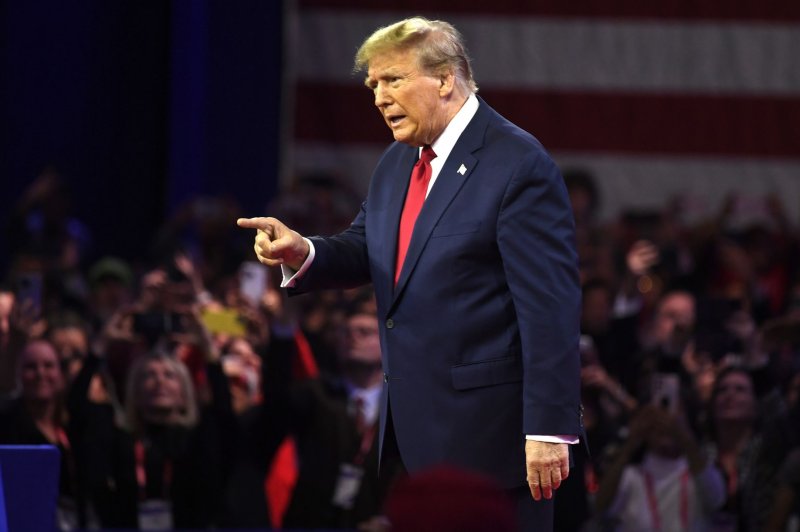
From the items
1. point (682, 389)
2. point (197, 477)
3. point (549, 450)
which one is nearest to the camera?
point (549, 450)

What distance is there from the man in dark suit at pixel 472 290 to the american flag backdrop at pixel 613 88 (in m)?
6.53

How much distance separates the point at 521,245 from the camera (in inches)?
99.0

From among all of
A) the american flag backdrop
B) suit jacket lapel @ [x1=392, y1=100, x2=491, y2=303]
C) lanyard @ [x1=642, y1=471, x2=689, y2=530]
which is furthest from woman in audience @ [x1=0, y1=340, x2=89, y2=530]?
the american flag backdrop

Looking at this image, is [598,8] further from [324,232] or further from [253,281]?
[253,281]

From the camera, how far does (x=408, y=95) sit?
260 centimetres

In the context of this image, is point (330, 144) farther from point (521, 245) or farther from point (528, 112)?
point (521, 245)

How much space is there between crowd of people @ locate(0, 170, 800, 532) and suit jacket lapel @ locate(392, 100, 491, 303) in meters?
2.00

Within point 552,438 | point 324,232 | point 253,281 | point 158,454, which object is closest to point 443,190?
point 552,438

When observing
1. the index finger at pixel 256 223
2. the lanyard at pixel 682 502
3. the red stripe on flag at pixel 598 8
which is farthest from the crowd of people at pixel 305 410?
the red stripe on flag at pixel 598 8

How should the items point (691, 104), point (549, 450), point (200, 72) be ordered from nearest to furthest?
1. point (549, 450)
2. point (200, 72)
3. point (691, 104)

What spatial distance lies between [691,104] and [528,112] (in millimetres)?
1002

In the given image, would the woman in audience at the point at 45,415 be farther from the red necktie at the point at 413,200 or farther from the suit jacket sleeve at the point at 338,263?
the red necktie at the point at 413,200

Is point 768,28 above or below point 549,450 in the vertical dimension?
above

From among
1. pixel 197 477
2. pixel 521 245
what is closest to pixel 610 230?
pixel 197 477
